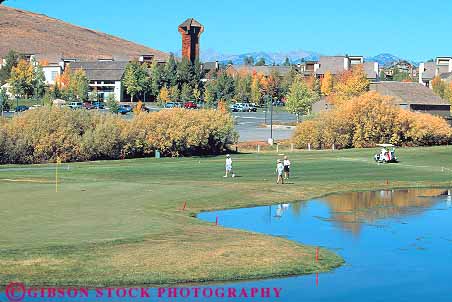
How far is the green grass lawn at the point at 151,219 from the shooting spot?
2953 cm

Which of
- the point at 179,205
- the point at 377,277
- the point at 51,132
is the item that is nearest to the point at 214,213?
the point at 179,205

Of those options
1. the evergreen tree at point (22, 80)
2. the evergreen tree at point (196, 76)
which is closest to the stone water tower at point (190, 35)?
the evergreen tree at point (196, 76)

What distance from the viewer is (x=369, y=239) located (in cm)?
3762

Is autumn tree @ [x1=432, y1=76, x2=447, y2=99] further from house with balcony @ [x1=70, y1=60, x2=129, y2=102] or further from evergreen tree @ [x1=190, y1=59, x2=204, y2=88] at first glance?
house with balcony @ [x1=70, y1=60, x2=129, y2=102]

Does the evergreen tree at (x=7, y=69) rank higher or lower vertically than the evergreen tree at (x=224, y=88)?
higher

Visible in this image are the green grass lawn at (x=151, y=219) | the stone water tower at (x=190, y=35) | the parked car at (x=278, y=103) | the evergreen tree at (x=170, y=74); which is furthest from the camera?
the stone water tower at (x=190, y=35)

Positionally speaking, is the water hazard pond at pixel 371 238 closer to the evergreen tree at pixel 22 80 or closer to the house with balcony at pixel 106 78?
the evergreen tree at pixel 22 80

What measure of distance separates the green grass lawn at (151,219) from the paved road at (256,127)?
32.8 m

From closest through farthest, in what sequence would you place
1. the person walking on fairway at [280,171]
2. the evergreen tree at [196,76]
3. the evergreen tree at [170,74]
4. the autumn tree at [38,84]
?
the person walking on fairway at [280,171], the autumn tree at [38,84], the evergreen tree at [170,74], the evergreen tree at [196,76]

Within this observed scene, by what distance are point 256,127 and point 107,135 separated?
46.4 m

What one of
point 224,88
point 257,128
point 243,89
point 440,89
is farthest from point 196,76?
point 257,128

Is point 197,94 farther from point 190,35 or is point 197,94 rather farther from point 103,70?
point 190,35

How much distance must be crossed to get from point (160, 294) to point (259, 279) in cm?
388

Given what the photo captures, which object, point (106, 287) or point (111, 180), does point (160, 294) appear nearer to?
point (106, 287)
